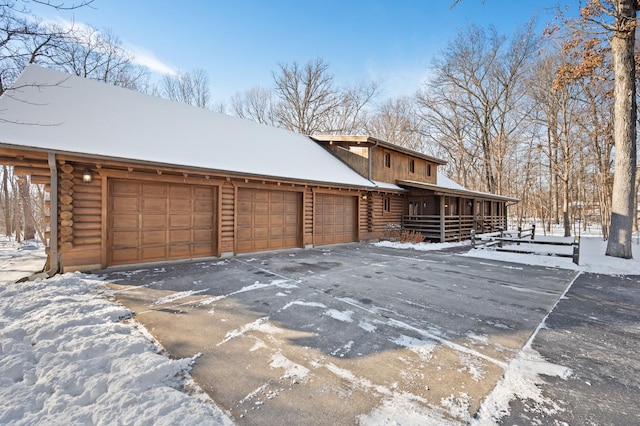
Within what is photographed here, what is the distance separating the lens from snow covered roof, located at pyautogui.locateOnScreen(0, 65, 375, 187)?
630cm

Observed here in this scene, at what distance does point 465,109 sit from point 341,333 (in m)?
27.2

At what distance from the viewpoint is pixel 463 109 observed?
25172mm

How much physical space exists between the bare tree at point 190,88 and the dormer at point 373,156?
15.0 metres

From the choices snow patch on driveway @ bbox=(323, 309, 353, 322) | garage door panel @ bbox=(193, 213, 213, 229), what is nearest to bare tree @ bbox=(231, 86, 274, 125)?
garage door panel @ bbox=(193, 213, 213, 229)

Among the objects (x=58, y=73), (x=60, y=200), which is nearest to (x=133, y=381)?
(x=60, y=200)

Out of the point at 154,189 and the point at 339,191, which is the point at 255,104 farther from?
the point at 154,189

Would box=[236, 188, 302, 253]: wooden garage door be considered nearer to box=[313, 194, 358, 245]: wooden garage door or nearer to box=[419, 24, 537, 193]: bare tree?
box=[313, 194, 358, 245]: wooden garage door

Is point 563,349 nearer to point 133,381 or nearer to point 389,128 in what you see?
point 133,381

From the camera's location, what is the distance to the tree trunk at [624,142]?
8.51m

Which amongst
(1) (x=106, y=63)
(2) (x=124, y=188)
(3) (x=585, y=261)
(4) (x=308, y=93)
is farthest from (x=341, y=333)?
(4) (x=308, y=93)

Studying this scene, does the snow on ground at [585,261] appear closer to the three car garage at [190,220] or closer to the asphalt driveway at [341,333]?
the asphalt driveway at [341,333]

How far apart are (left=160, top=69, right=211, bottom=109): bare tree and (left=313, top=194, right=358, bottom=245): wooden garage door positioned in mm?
18514

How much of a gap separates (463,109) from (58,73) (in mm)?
27242

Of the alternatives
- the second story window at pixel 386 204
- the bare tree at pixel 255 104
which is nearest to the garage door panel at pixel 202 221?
the second story window at pixel 386 204
